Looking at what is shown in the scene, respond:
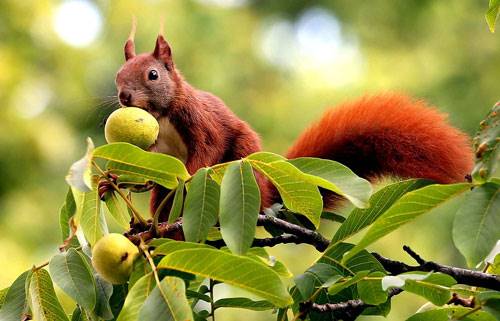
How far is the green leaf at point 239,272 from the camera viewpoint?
877 millimetres

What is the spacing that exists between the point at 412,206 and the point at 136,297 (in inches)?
11.9

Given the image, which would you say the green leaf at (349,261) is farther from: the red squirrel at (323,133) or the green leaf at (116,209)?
the red squirrel at (323,133)

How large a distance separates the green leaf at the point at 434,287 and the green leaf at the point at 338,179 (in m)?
0.11

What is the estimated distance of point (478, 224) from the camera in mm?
844

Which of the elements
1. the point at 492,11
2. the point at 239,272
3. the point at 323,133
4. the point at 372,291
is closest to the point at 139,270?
the point at 239,272

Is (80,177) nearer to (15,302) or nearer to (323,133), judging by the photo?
(15,302)

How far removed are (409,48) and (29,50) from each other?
3.22m

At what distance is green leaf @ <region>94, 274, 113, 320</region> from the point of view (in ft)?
3.48

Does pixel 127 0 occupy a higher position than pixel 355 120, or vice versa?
pixel 127 0

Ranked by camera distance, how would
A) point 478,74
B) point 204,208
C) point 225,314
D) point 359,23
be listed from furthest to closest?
point 359,23
point 478,74
point 225,314
point 204,208

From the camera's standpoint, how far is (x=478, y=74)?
6.46 m

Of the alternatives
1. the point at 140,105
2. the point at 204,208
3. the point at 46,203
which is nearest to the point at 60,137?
the point at 46,203

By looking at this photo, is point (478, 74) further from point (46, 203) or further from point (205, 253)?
point (205, 253)

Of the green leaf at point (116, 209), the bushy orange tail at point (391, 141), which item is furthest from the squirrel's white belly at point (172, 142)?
the green leaf at point (116, 209)
